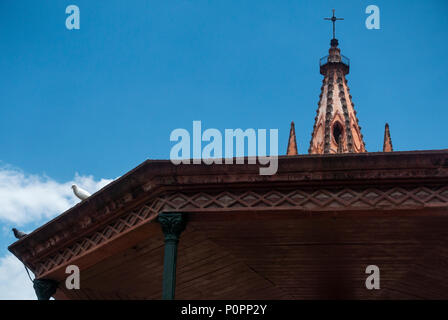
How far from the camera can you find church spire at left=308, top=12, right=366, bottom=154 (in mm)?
48188

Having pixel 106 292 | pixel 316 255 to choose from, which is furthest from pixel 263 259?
pixel 106 292

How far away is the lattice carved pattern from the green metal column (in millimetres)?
185

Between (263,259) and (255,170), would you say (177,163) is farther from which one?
(263,259)

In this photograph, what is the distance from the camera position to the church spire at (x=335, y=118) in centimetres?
4819

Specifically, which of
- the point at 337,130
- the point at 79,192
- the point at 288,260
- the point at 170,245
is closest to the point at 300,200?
the point at 170,245

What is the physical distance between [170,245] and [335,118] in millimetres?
37447

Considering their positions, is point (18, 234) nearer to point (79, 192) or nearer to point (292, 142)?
point (79, 192)

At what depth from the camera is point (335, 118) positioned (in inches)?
1961

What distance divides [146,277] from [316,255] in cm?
395

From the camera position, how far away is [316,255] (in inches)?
629

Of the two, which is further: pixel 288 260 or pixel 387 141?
pixel 387 141

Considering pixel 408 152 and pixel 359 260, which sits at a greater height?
pixel 408 152

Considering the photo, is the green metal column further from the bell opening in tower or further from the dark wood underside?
the bell opening in tower
